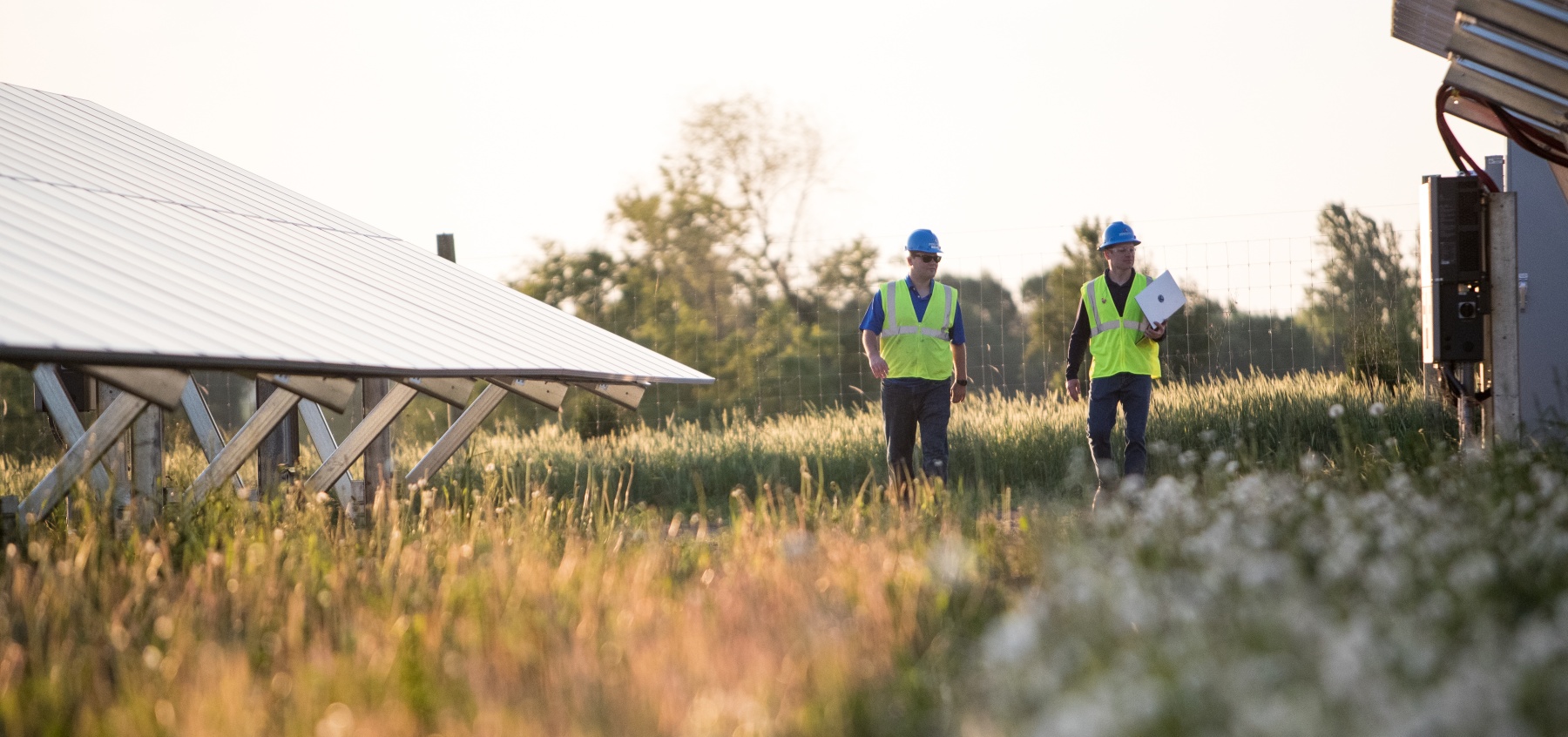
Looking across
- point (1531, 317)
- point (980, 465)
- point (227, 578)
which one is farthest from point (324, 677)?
point (1531, 317)

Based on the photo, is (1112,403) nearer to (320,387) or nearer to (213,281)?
(320,387)

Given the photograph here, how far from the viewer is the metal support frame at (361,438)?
325 inches

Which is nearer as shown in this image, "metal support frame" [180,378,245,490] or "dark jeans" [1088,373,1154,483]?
"dark jeans" [1088,373,1154,483]

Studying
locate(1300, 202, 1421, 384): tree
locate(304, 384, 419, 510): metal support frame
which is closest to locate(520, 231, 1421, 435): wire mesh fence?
locate(1300, 202, 1421, 384): tree

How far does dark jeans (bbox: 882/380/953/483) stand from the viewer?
9.27 meters

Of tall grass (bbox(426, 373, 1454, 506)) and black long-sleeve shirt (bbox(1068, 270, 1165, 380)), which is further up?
black long-sleeve shirt (bbox(1068, 270, 1165, 380))

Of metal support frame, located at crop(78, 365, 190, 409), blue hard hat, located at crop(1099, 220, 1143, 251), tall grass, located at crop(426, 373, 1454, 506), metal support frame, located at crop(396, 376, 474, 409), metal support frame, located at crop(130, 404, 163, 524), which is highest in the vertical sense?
blue hard hat, located at crop(1099, 220, 1143, 251)

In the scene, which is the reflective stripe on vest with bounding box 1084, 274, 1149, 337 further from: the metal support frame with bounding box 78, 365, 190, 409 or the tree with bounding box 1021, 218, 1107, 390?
the tree with bounding box 1021, 218, 1107, 390

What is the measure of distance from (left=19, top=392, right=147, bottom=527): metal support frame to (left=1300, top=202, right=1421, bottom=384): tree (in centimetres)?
1111

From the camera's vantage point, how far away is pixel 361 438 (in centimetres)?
827

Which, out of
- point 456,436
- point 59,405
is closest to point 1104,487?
point 456,436

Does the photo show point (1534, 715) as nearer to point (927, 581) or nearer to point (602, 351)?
point (927, 581)

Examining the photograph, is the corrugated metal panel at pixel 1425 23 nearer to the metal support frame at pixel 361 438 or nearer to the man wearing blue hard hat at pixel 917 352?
the man wearing blue hard hat at pixel 917 352

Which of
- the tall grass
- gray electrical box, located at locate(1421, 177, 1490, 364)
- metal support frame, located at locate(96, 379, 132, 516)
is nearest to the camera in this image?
metal support frame, located at locate(96, 379, 132, 516)
